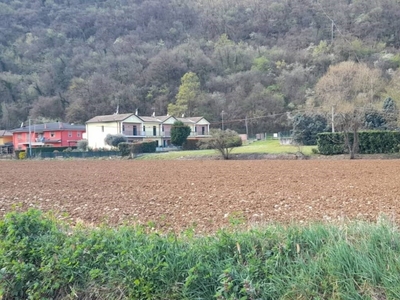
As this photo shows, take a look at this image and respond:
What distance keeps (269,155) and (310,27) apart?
57842mm

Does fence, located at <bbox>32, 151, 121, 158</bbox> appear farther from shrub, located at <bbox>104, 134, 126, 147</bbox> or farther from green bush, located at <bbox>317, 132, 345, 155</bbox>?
green bush, located at <bbox>317, 132, 345, 155</bbox>

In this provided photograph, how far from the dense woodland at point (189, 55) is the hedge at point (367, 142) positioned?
40.5ft

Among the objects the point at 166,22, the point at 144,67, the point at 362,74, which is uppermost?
the point at 166,22

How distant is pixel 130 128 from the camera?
6512 centimetres

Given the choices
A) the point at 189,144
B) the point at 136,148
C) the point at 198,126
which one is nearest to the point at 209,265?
the point at 136,148

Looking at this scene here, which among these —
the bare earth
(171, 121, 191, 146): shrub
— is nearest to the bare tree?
(171, 121, 191, 146): shrub

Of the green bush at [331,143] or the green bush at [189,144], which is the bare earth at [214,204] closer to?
the green bush at [331,143]

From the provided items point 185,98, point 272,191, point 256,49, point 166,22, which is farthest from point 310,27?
point 272,191

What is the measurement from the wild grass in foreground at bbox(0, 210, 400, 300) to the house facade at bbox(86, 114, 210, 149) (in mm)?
58669

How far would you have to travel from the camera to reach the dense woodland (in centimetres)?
7251

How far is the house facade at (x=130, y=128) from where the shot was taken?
6381 centimetres

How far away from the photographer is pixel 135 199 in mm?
11703

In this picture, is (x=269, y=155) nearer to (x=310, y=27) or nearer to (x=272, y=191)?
(x=272, y=191)

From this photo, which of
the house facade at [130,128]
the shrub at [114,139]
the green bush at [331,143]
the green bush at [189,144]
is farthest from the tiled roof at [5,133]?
the green bush at [331,143]
